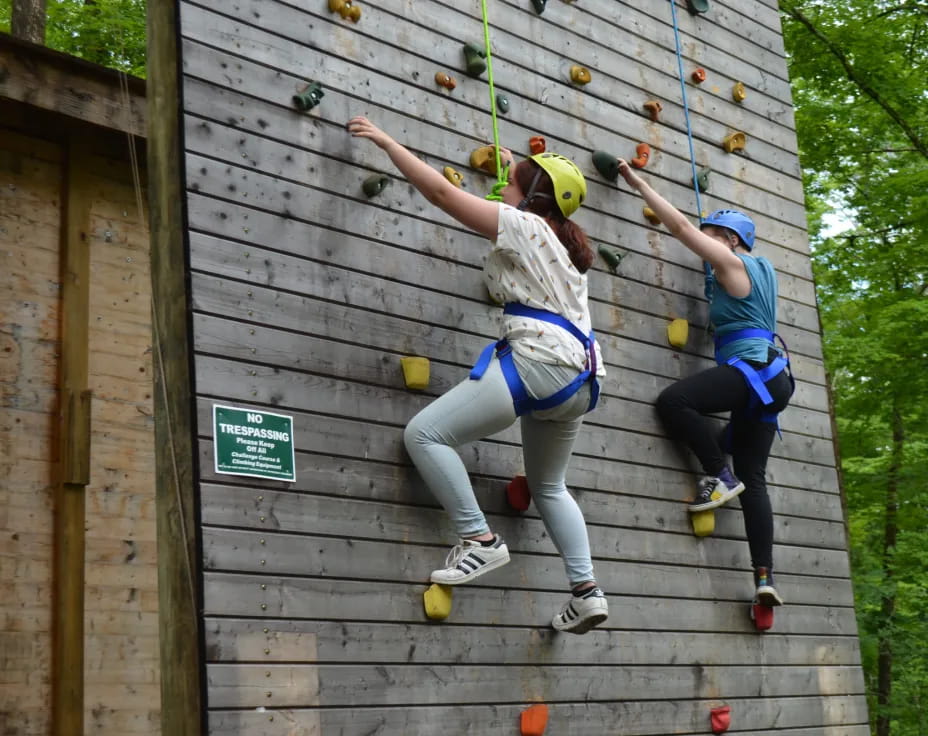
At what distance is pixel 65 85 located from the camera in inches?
198

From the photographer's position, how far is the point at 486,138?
193 inches

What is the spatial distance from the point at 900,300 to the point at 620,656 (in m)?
7.78

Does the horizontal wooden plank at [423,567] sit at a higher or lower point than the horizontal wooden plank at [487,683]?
higher

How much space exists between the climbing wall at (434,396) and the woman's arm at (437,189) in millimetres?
350

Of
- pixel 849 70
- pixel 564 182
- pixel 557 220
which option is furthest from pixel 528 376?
pixel 849 70

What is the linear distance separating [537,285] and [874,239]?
883 centimetres

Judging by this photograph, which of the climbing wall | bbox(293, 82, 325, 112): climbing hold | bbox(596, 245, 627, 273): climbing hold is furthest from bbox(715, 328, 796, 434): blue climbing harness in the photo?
bbox(293, 82, 325, 112): climbing hold

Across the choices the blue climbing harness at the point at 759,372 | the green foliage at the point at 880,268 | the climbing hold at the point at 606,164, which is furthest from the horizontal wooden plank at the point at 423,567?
the green foliage at the point at 880,268

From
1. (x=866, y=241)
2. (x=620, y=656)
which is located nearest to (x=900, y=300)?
(x=866, y=241)

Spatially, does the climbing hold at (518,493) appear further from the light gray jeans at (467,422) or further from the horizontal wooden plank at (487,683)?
the horizontal wooden plank at (487,683)

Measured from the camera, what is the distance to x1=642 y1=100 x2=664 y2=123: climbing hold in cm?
563

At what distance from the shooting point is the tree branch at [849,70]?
10.8m

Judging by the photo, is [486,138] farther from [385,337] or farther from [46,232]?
[46,232]

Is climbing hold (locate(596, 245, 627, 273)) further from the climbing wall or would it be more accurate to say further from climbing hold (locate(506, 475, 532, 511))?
climbing hold (locate(506, 475, 532, 511))
